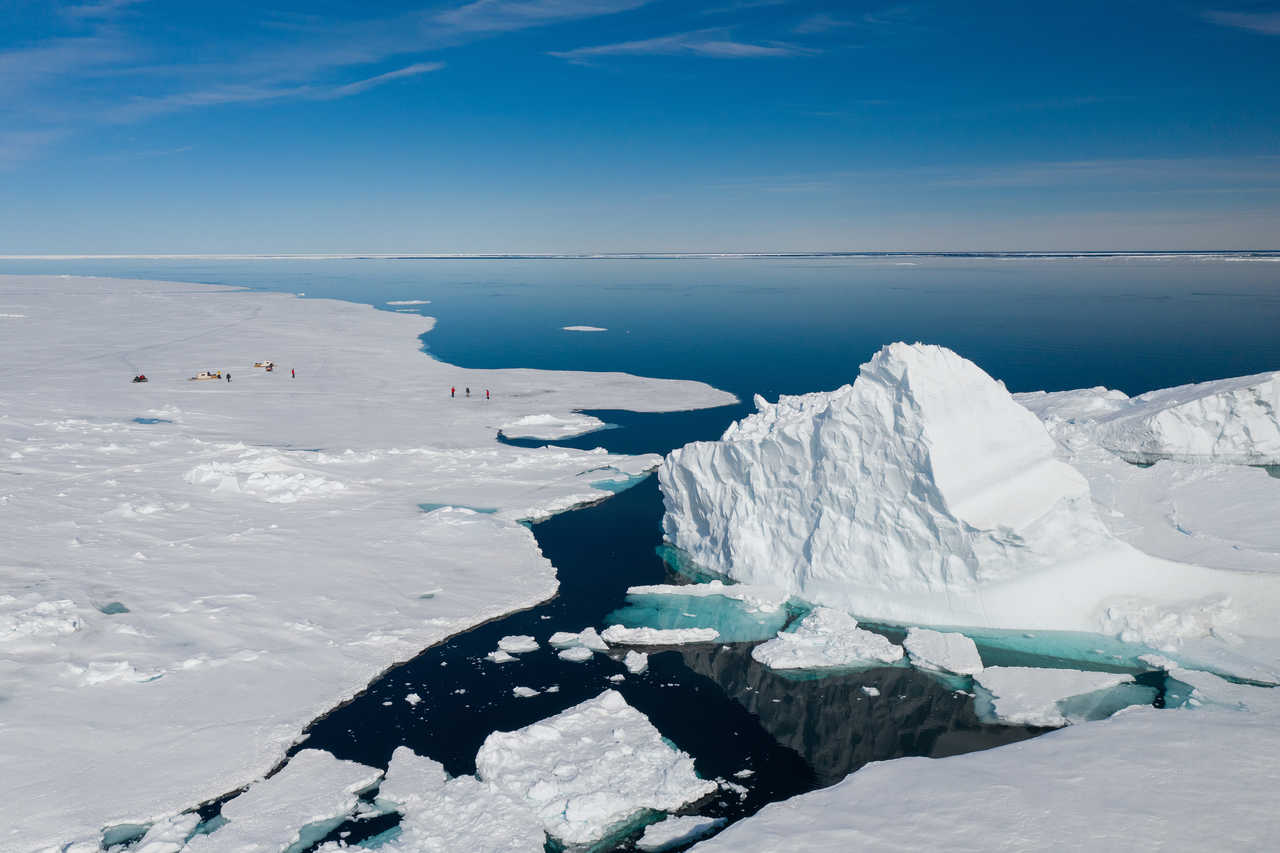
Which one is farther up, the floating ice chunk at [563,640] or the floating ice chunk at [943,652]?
the floating ice chunk at [943,652]

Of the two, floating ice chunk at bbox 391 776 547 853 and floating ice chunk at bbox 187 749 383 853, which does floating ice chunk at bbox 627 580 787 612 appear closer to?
floating ice chunk at bbox 391 776 547 853

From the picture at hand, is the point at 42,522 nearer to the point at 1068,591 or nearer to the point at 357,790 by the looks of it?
the point at 357,790

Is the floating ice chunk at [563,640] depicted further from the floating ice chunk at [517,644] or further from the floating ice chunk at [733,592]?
the floating ice chunk at [733,592]

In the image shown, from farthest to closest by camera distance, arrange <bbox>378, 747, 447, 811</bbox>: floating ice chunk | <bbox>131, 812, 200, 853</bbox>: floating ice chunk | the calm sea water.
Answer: the calm sea water
<bbox>378, 747, 447, 811</bbox>: floating ice chunk
<bbox>131, 812, 200, 853</bbox>: floating ice chunk

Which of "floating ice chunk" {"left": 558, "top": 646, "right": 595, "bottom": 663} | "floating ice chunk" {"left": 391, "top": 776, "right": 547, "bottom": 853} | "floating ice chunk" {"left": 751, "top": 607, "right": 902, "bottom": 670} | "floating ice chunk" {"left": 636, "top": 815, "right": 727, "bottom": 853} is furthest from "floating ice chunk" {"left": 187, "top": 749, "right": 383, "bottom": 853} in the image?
"floating ice chunk" {"left": 751, "top": 607, "right": 902, "bottom": 670}

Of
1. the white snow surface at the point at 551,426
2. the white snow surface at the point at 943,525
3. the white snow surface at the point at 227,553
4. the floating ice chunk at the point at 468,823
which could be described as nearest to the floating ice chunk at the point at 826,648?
the white snow surface at the point at 943,525
